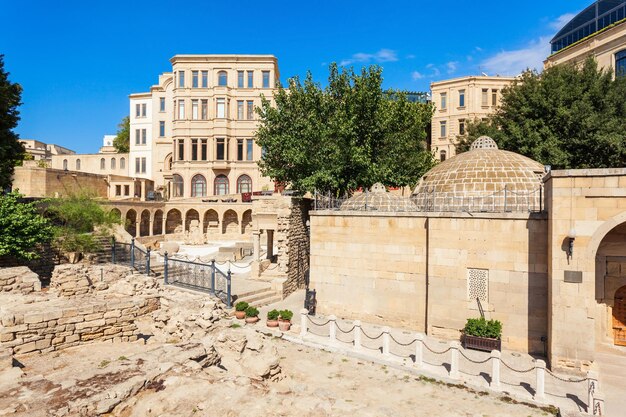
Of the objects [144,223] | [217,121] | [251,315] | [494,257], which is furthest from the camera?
[217,121]

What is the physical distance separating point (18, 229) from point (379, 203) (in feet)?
56.0

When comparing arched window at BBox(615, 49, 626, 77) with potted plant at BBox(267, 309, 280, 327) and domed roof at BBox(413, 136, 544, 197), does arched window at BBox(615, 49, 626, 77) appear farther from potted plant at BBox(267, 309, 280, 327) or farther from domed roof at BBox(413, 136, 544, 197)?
potted plant at BBox(267, 309, 280, 327)

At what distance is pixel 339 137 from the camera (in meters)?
22.3

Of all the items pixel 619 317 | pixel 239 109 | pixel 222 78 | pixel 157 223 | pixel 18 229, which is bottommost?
pixel 619 317

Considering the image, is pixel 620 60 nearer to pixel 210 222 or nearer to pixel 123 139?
pixel 210 222

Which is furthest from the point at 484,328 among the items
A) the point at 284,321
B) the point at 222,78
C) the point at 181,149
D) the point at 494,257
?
the point at 222,78

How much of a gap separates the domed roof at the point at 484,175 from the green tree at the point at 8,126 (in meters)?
24.3

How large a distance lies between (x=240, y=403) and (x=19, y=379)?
4.44m

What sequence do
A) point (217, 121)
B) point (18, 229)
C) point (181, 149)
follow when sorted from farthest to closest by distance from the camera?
point (181, 149), point (217, 121), point (18, 229)

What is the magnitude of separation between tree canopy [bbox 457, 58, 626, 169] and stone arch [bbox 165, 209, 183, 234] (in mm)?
35455

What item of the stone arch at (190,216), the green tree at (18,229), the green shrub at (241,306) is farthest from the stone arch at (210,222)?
the green shrub at (241,306)

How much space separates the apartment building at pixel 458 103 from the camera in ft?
147

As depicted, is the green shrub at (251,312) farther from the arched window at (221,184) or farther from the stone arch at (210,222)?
the arched window at (221,184)

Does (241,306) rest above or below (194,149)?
below
